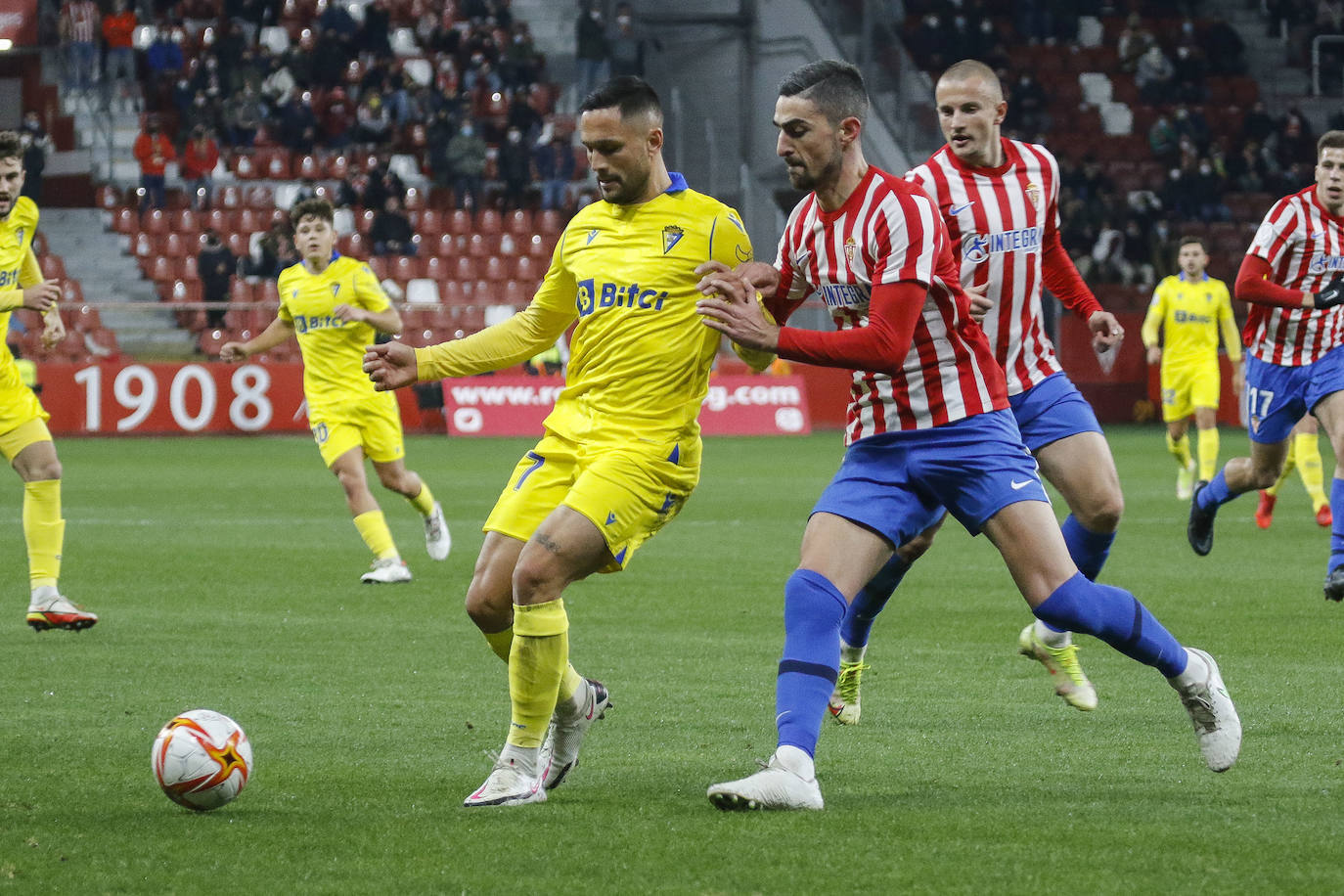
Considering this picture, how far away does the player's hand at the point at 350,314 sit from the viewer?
11516 mm

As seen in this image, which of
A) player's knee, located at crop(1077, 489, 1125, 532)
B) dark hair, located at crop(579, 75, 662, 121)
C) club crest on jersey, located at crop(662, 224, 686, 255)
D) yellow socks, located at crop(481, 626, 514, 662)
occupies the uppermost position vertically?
dark hair, located at crop(579, 75, 662, 121)

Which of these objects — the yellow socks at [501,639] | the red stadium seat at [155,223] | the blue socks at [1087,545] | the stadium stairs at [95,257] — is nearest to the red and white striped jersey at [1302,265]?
the blue socks at [1087,545]

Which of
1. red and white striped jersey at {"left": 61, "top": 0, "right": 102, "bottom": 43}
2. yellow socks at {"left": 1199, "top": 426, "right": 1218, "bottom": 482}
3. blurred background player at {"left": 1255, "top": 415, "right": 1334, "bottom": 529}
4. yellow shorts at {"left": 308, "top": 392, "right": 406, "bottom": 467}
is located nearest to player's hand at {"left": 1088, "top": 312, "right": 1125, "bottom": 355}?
yellow shorts at {"left": 308, "top": 392, "right": 406, "bottom": 467}

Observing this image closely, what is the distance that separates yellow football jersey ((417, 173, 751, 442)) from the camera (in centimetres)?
549

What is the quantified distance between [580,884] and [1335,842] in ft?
6.27

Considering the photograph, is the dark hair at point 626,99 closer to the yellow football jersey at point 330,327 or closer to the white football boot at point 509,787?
the white football boot at point 509,787

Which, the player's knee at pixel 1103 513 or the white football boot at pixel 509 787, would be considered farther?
the player's knee at pixel 1103 513

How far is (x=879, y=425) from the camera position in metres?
5.40

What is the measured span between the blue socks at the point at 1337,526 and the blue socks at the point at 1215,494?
3.55 ft

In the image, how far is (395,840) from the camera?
4652mm

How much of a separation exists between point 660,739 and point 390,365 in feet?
5.50

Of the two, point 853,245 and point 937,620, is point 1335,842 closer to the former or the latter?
point 853,245

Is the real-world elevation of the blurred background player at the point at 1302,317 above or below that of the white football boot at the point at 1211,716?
above

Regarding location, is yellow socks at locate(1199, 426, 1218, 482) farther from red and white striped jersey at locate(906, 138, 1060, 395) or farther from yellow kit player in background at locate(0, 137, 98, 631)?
yellow kit player in background at locate(0, 137, 98, 631)
